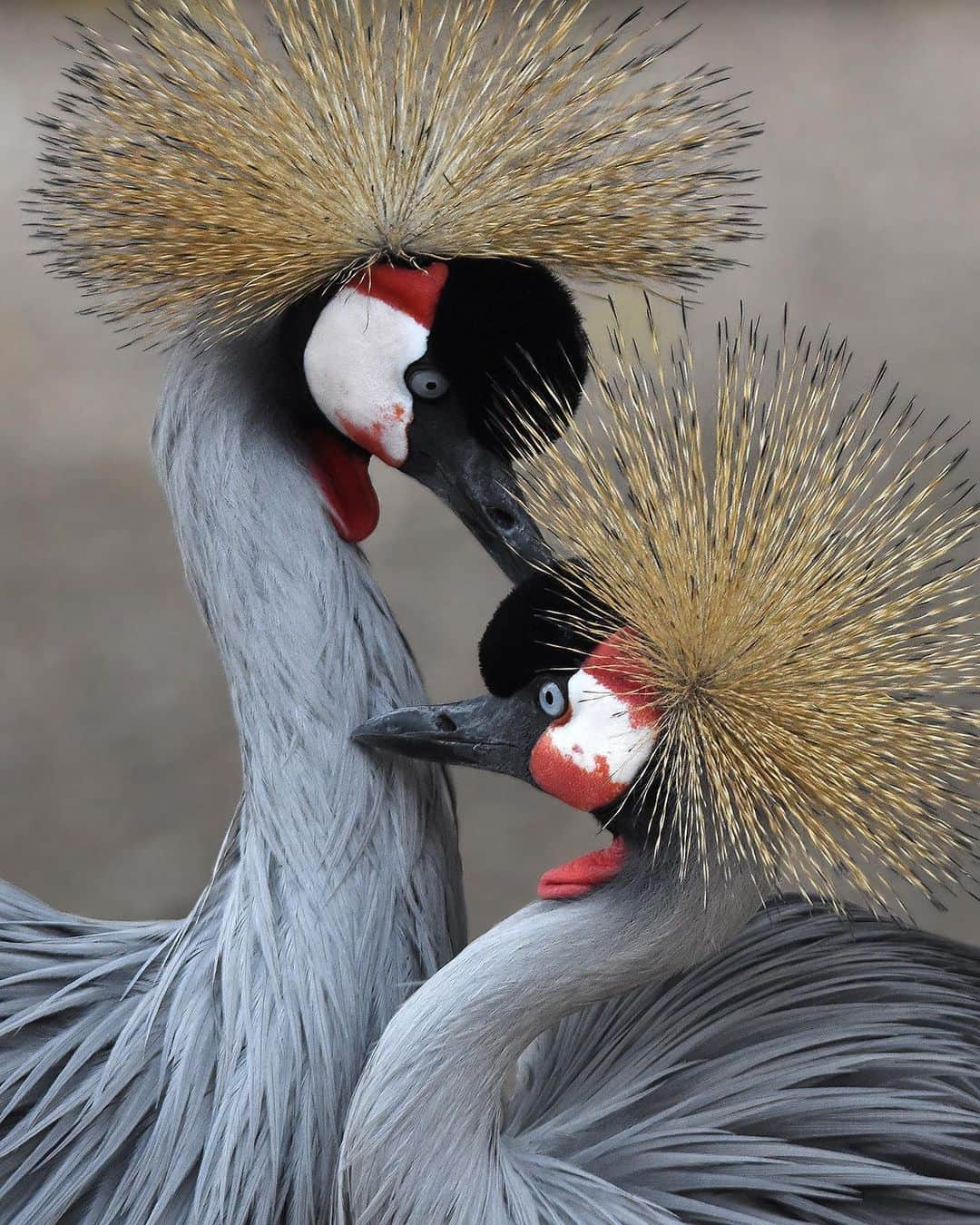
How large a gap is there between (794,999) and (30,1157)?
54 centimetres

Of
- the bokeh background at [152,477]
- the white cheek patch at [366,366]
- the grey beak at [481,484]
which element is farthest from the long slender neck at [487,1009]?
the bokeh background at [152,477]

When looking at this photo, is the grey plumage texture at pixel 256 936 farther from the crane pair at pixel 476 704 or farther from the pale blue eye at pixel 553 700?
the pale blue eye at pixel 553 700

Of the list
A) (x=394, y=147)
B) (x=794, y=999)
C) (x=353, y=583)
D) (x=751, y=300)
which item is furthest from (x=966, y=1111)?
(x=751, y=300)

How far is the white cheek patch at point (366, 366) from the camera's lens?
0.95 m

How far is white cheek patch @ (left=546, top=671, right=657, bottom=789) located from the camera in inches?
31.6

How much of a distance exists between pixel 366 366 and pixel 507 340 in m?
0.10

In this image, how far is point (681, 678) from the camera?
789 millimetres

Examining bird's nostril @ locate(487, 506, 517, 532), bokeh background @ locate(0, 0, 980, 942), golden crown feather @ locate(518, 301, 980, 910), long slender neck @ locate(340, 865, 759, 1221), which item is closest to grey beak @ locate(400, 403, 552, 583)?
bird's nostril @ locate(487, 506, 517, 532)

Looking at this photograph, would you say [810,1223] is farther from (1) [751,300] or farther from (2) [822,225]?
(2) [822,225]

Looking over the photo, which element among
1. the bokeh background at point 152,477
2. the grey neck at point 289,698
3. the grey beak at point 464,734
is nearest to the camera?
the grey beak at point 464,734

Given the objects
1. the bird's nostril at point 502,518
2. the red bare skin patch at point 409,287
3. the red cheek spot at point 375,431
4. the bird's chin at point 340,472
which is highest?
the red bare skin patch at point 409,287

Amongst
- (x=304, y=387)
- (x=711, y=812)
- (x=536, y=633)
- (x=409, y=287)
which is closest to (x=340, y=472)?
(x=304, y=387)

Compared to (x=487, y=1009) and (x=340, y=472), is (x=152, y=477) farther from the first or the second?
(x=487, y=1009)

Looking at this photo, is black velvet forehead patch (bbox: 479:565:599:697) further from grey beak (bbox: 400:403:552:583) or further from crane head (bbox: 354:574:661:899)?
grey beak (bbox: 400:403:552:583)
